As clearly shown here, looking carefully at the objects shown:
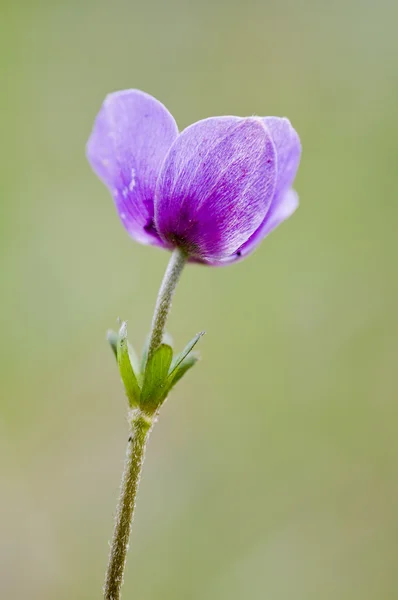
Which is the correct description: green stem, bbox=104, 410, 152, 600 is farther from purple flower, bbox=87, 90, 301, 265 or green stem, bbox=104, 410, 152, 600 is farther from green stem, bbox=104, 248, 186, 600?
purple flower, bbox=87, 90, 301, 265

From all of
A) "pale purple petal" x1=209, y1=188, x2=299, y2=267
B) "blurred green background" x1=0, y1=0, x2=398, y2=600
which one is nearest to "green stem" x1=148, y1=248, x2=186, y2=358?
"pale purple petal" x1=209, y1=188, x2=299, y2=267

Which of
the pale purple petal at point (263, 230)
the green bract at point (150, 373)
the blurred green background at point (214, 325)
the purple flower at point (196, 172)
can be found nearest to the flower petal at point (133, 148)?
the purple flower at point (196, 172)

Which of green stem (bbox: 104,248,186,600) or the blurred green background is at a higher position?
the blurred green background

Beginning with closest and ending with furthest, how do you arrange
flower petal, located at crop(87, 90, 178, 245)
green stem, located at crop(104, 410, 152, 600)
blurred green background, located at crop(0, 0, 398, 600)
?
green stem, located at crop(104, 410, 152, 600), flower petal, located at crop(87, 90, 178, 245), blurred green background, located at crop(0, 0, 398, 600)

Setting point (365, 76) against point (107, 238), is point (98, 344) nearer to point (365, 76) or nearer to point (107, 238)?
point (107, 238)

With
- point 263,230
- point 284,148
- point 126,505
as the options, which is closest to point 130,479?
point 126,505

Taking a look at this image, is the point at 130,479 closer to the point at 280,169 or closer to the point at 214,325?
the point at 280,169

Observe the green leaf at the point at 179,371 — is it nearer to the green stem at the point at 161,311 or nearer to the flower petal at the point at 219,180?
the green stem at the point at 161,311
